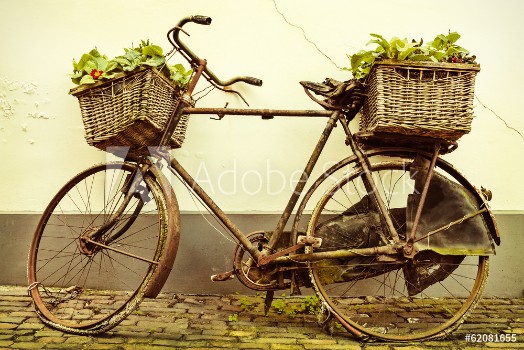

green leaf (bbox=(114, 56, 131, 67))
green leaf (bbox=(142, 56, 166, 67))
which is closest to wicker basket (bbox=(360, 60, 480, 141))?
green leaf (bbox=(142, 56, 166, 67))

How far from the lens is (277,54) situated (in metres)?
4.05

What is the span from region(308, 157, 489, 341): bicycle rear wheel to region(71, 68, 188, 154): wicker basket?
132 cm

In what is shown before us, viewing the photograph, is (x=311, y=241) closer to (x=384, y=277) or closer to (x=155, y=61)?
(x=384, y=277)

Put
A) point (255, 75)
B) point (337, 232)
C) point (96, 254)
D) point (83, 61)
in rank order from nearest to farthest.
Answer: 1. point (83, 61)
2. point (337, 232)
3. point (96, 254)
4. point (255, 75)

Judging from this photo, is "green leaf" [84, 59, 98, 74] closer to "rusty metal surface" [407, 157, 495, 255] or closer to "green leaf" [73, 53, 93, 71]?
"green leaf" [73, 53, 93, 71]

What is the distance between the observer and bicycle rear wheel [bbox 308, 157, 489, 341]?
3031mm

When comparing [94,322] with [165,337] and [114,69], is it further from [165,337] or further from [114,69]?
[114,69]

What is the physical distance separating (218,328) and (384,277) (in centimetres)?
158

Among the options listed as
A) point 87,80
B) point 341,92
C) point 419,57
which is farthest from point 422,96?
point 87,80

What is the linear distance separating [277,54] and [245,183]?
4.07 ft

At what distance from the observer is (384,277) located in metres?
3.83

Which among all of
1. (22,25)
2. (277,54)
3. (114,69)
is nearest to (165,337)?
(114,69)

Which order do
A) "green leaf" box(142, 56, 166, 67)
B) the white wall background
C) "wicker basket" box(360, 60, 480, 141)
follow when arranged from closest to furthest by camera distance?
"wicker basket" box(360, 60, 480, 141), "green leaf" box(142, 56, 166, 67), the white wall background

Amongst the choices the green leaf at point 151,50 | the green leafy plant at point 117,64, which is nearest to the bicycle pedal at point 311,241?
the green leafy plant at point 117,64
